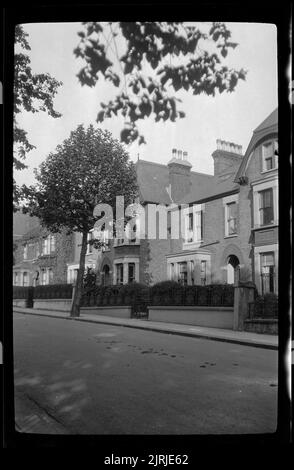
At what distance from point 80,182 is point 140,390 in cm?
472

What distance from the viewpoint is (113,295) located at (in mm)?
18359

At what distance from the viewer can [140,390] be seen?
18.7 ft

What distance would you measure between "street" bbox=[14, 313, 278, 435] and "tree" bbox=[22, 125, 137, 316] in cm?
134

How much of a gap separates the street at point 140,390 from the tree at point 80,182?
4.39 feet

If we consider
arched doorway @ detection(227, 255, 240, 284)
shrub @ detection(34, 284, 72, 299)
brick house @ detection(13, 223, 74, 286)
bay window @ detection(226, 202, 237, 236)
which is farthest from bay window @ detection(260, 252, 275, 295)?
shrub @ detection(34, 284, 72, 299)

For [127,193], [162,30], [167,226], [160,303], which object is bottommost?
[160,303]

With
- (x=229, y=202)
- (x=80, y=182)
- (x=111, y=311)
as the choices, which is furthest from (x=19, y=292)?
(x=229, y=202)

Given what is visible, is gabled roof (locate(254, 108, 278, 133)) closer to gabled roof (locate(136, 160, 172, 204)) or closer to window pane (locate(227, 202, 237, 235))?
gabled roof (locate(136, 160, 172, 204))

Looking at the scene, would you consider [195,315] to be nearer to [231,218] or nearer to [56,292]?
[231,218]

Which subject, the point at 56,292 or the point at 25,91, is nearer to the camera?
the point at 25,91

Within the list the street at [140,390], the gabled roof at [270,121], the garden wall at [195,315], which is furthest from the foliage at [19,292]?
the garden wall at [195,315]

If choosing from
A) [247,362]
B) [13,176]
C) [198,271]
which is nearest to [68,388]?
[13,176]
